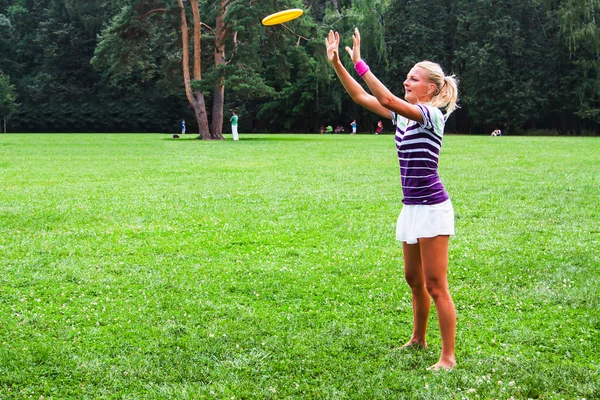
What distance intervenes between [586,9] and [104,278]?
5164cm

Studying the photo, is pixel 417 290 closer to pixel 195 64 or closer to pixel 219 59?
pixel 195 64

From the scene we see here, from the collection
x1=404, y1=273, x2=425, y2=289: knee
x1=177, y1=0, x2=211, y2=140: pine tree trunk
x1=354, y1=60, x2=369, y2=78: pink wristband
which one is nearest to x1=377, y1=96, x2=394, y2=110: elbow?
x1=354, y1=60, x2=369, y2=78: pink wristband

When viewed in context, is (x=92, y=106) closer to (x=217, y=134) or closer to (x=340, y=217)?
(x=217, y=134)

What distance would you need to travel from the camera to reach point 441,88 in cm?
432

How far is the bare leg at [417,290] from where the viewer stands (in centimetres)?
461

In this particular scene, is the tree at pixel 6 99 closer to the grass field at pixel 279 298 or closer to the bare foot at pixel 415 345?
the grass field at pixel 279 298

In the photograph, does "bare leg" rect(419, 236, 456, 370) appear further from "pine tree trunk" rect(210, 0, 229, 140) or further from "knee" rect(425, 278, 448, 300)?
"pine tree trunk" rect(210, 0, 229, 140)

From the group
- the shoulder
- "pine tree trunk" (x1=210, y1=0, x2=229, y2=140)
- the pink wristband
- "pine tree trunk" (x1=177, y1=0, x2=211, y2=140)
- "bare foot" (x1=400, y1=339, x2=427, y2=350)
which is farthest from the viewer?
"pine tree trunk" (x1=210, y1=0, x2=229, y2=140)

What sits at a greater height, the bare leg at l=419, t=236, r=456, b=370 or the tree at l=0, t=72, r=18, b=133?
the tree at l=0, t=72, r=18, b=133

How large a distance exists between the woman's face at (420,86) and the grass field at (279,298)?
1.88 meters

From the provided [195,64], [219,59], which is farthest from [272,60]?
[195,64]

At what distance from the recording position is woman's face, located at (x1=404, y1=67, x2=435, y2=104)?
432 cm

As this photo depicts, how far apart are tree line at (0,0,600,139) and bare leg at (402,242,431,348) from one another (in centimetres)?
3296

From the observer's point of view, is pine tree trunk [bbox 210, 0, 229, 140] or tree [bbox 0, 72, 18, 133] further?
tree [bbox 0, 72, 18, 133]
